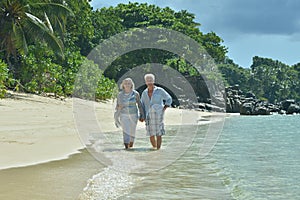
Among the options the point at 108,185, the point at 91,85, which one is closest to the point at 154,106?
the point at 108,185

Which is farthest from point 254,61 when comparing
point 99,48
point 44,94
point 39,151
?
point 39,151

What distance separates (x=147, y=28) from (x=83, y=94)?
17680 mm

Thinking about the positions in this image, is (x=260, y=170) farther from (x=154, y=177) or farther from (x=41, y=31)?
(x=41, y=31)

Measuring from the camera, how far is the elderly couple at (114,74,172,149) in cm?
842

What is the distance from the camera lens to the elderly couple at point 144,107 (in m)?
8.42

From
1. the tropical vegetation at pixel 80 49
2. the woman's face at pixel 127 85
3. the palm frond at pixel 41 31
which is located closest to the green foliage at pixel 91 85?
the tropical vegetation at pixel 80 49

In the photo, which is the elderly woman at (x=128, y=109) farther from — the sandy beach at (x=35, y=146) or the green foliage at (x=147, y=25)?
the green foliage at (x=147, y=25)

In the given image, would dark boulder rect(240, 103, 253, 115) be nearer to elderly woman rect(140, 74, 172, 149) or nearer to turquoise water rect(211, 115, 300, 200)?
turquoise water rect(211, 115, 300, 200)

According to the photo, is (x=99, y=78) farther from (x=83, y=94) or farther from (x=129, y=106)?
(x=129, y=106)

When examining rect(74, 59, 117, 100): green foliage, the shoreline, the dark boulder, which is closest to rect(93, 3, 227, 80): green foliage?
the dark boulder

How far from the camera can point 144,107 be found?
859 cm

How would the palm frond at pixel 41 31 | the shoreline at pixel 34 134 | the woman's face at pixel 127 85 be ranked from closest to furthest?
the shoreline at pixel 34 134 → the woman's face at pixel 127 85 → the palm frond at pixel 41 31

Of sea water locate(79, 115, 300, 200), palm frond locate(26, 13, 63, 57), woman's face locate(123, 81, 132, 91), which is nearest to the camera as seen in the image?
sea water locate(79, 115, 300, 200)

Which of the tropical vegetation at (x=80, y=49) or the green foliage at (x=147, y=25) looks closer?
the tropical vegetation at (x=80, y=49)
